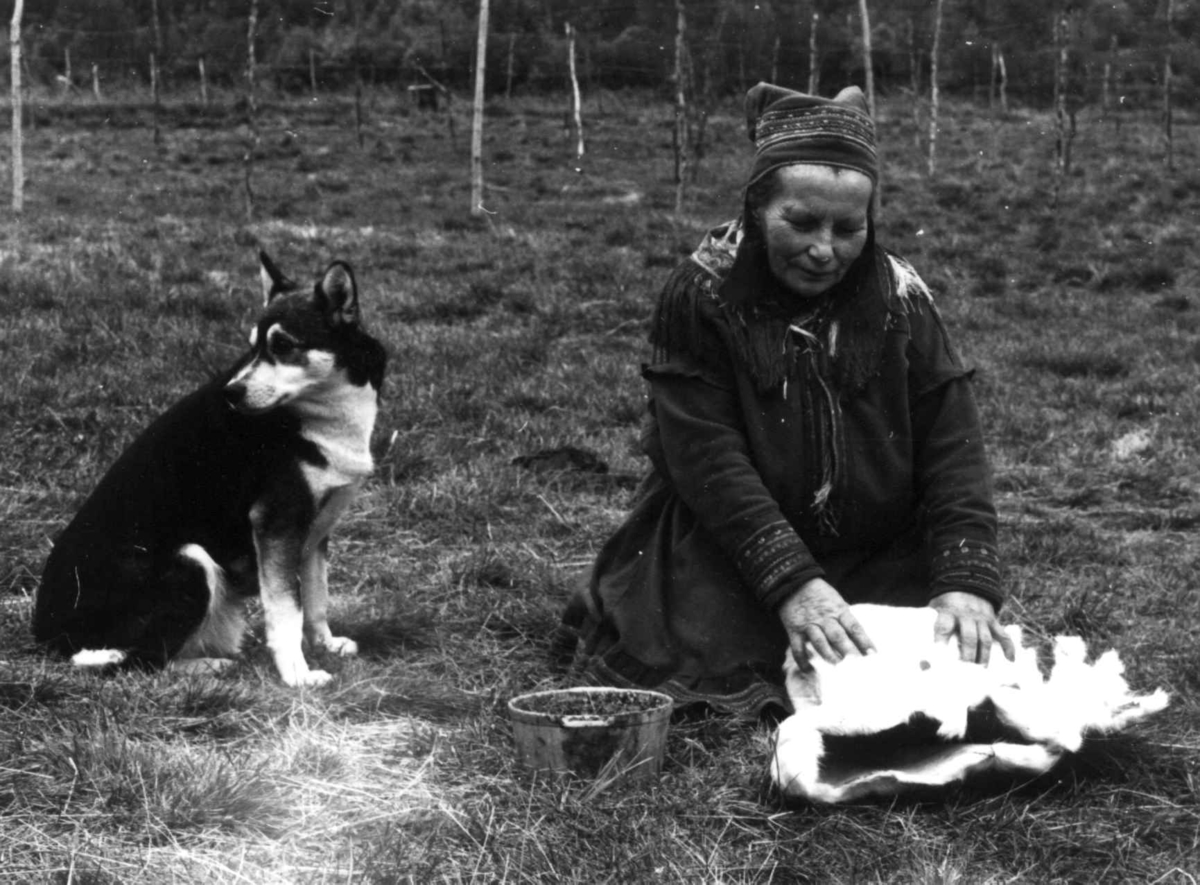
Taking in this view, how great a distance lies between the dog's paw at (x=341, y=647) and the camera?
4.29m

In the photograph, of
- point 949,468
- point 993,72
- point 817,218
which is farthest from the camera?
point 993,72

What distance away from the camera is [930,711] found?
3.13 metres

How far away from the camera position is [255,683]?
3.91 metres

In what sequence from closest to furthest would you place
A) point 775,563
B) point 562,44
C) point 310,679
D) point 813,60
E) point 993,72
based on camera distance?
1. point 775,563
2. point 310,679
3. point 813,60
4. point 993,72
5. point 562,44

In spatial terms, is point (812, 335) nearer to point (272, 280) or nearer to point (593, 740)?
point (593, 740)

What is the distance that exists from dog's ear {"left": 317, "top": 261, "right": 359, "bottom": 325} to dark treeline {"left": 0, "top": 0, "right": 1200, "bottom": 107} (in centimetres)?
3967

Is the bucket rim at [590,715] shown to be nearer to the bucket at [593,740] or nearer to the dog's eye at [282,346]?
the bucket at [593,740]

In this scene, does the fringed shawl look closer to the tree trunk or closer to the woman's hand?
the woman's hand

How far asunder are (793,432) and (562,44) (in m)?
44.6

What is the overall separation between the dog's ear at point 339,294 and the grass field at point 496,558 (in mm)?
1045

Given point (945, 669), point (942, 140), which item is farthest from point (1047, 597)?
point (942, 140)

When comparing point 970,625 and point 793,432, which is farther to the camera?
point 793,432

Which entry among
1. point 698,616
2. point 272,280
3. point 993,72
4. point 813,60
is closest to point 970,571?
point 698,616

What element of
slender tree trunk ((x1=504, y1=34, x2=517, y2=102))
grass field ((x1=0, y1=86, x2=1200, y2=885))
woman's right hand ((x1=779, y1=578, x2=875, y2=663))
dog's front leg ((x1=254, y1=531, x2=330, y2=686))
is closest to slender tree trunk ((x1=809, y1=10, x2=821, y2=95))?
slender tree trunk ((x1=504, y1=34, x2=517, y2=102))
